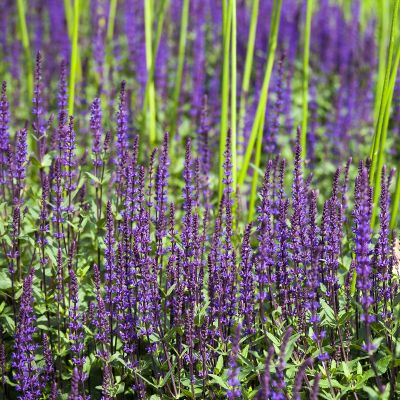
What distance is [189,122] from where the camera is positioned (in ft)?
29.1

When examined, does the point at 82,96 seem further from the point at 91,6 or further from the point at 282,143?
the point at 91,6

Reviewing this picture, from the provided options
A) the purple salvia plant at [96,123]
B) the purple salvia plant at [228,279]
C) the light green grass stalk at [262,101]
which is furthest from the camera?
the light green grass stalk at [262,101]

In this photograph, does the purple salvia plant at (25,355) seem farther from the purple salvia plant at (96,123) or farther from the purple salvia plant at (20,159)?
the purple salvia plant at (96,123)

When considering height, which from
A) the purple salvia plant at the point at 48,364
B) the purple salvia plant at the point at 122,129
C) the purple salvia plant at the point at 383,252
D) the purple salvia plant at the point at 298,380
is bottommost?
the purple salvia plant at the point at 48,364

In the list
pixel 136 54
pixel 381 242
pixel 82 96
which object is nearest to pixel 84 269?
pixel 381 242

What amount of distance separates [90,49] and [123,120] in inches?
229

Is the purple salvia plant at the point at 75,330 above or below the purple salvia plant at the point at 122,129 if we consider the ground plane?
below

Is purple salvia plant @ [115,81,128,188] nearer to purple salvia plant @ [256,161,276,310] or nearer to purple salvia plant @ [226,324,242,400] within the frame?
purple salvia plant @ [256,161,276,310]

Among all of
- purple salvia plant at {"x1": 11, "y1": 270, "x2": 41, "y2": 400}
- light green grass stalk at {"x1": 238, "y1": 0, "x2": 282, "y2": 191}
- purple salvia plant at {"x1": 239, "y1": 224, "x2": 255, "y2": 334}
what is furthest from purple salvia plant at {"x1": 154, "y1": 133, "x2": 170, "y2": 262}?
light green grass stalk at {"x1": 238, "y1": 0, "x2": 282, "y2": 191}

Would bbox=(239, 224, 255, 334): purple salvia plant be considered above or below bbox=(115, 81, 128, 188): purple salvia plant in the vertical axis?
below

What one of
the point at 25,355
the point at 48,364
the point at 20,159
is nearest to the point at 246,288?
the point at 48,364

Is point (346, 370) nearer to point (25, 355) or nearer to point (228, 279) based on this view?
point (228, 279)

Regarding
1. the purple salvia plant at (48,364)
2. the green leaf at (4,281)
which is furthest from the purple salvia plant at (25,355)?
the green leaf at (4,281)

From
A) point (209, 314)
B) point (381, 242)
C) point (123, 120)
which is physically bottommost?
point (209, 314)
